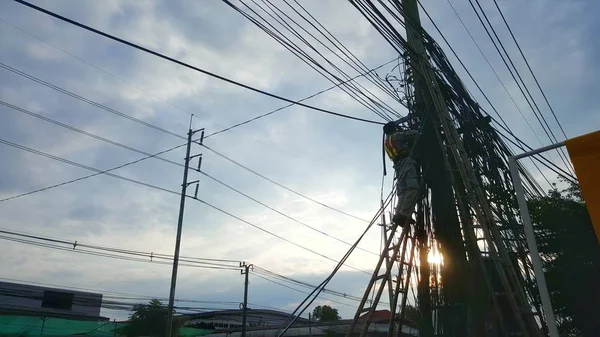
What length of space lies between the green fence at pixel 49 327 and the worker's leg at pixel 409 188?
13.2 meters

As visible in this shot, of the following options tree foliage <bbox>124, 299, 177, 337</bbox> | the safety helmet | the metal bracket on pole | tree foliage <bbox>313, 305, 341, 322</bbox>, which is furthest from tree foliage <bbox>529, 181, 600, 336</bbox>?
tree foliage <bbox>313, 305, 341, 322</bbox>

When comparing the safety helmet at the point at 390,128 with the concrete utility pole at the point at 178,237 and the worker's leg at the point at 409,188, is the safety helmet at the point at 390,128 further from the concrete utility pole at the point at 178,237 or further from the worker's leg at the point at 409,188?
the concrete utility pole at the point at 178,237

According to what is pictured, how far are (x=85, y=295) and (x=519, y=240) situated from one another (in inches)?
1208

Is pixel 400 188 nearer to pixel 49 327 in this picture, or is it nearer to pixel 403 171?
pixel 403 171

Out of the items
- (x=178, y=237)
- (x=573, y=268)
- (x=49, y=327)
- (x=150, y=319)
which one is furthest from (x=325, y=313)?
(x=573, y=268)

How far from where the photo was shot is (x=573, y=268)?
997cm

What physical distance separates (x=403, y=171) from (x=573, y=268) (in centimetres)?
610

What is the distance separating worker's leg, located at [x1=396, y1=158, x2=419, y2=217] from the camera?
664cm

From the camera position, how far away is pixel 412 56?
704 centimetres

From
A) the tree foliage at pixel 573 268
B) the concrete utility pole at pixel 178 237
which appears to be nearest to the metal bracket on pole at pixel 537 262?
the tree foliage at pixel 573 268

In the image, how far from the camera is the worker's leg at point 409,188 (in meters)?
6.64

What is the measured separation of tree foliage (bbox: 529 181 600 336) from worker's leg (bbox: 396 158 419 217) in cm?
474

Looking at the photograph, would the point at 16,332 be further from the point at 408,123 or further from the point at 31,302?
the point at 31,302

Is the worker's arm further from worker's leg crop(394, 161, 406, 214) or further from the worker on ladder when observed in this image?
worker's leg crop(394, 161, 406, 214)
